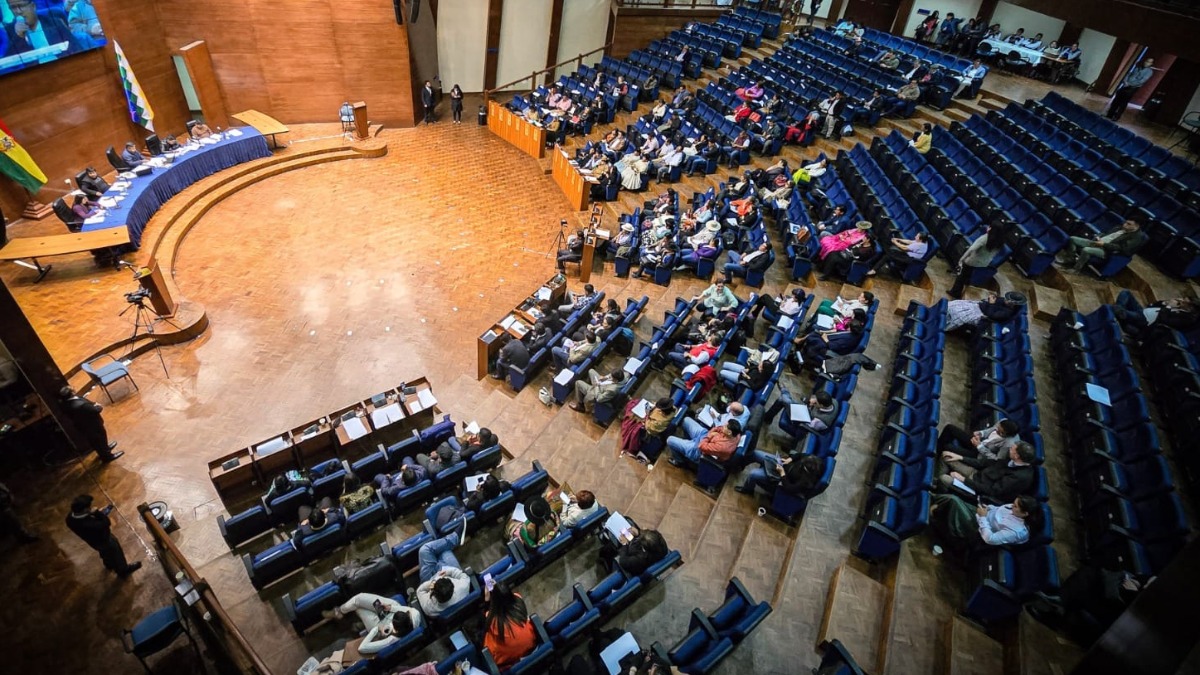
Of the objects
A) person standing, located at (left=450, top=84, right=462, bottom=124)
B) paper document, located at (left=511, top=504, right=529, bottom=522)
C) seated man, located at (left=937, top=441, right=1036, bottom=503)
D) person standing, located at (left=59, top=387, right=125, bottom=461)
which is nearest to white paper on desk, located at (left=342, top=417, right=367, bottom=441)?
paper document, located at (left=511, top=504, right=529, bottom=522)

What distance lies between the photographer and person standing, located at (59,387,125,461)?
5699 mm

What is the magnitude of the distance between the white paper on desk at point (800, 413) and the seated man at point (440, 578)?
10.9 ft

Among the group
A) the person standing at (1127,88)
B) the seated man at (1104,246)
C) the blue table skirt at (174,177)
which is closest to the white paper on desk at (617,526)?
the seated man at (1104,246)

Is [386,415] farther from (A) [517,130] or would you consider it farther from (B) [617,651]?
(A) [517,130]

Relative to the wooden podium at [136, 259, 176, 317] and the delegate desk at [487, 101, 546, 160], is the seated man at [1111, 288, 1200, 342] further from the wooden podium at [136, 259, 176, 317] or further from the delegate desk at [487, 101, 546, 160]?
the wooden podium at [136, 259, 176, 317]

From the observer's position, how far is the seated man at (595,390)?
258 inches

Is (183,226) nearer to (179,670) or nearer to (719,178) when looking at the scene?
(179,670)

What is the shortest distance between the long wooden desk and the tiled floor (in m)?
1.05

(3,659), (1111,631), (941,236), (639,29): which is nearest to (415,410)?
(3,659)

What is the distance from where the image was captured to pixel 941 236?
8680mm

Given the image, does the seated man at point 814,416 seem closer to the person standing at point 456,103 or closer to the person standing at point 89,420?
the person standing at point 89,420

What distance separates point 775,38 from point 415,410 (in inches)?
642

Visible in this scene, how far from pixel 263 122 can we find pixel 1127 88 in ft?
57.8

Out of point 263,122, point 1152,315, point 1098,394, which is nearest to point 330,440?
point 1098,394
